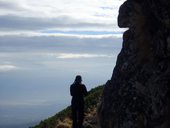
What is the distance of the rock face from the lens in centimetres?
2248

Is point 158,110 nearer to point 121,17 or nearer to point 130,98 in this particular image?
point 130,98

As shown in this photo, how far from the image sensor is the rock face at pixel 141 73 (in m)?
22.5

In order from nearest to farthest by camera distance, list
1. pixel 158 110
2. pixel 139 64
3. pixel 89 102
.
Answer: pixel 158 110
pixel 139 64
pixel 89 102

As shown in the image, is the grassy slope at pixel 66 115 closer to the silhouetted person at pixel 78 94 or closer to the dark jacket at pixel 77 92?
the silhouetted person at pixel 78 94

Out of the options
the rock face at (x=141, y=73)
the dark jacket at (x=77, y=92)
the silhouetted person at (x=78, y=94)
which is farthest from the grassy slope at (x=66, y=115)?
the rock face at (x=141, y=73)

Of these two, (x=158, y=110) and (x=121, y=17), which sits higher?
(x=121, y=17)

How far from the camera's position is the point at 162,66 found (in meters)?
23.0

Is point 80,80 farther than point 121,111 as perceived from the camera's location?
Yes

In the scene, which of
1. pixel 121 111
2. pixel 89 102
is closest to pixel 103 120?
pixel 121 111

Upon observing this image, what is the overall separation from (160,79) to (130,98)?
1434mm

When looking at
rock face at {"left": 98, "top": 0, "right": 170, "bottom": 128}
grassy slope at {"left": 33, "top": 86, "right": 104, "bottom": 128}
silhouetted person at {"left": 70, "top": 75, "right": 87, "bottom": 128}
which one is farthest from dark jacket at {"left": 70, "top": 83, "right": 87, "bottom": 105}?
grassy slope at {"left": 33, "top": 86, "right": 104, "bottom": 128}

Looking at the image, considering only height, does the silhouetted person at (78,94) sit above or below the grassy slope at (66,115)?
above

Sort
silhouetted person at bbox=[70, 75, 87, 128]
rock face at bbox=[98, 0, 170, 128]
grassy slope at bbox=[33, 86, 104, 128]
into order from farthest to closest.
→ grassy slope at bbox=[33, 86, 104, 128] → silhouetted person at bbox=[70, 75, 87, 128] → rock face at bbox=[98, 0, 170, 128]

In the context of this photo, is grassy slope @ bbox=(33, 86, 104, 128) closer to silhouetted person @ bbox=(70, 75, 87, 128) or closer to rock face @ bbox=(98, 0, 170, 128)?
silhouetted person @ bbox=(70, 75, 87, 128)
